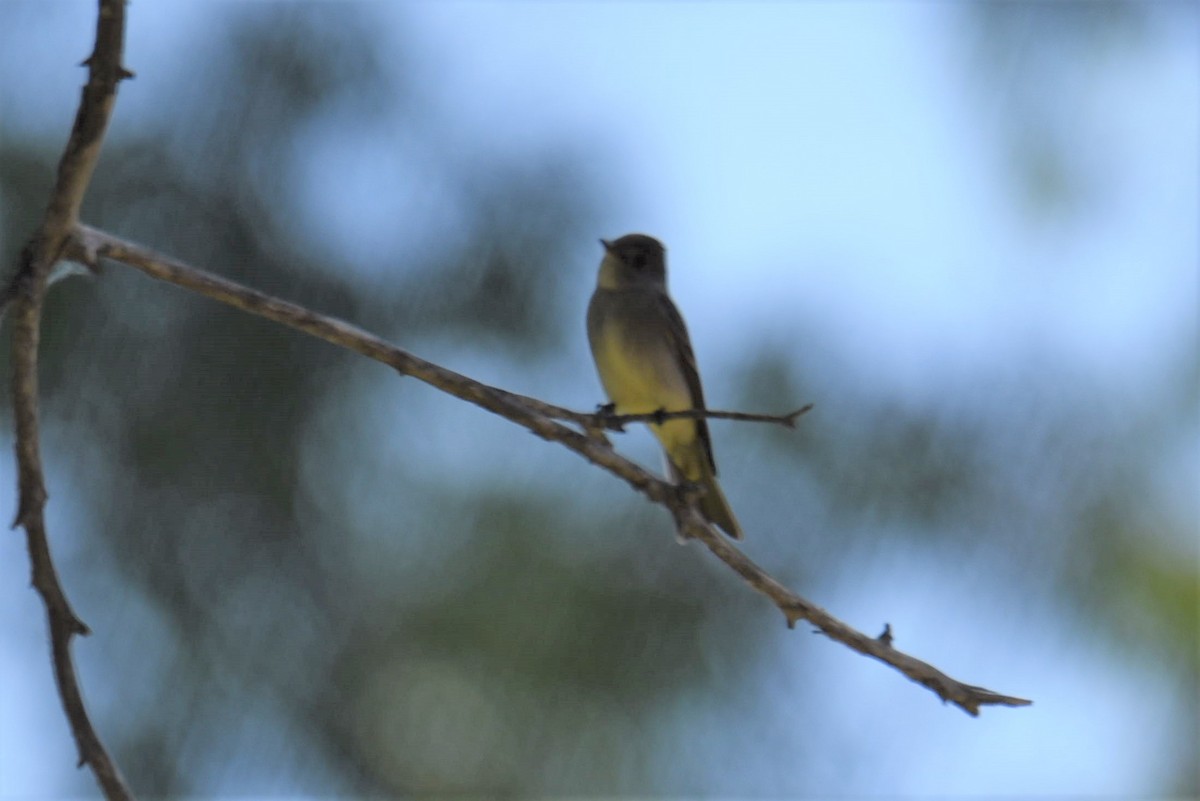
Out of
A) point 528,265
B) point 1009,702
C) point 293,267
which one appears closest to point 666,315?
point 528,265

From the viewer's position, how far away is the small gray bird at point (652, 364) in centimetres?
296

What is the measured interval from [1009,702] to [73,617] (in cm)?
96

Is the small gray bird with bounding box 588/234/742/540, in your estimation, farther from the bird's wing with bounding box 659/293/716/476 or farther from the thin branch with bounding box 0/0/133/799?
the thin branch with bounding box 0/0/133/799

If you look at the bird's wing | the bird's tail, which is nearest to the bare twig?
the bird's tail

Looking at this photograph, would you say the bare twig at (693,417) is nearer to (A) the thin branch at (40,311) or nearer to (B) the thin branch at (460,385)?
(B) the thin branch at (460,385)

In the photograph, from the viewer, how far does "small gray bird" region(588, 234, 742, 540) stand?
9.70 ft

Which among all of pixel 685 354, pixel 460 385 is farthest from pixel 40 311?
pixel 685 354

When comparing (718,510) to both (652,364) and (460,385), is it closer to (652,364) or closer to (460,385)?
(652,364)

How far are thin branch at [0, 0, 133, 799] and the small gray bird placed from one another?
157cm

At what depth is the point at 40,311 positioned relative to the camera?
1.47 metres

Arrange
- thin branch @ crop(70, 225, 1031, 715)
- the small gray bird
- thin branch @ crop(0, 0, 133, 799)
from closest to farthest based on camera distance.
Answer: thin branch @ crop(0, 0, 133, 799), thin branch @ crop(70, 225, 1031, 715), the small gray bird

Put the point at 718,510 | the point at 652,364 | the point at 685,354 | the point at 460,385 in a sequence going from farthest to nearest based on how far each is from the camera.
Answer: the point at 685,354
the point at 652,364
the point at 718,510
the point at 460,385

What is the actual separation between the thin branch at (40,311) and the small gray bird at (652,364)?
157cm

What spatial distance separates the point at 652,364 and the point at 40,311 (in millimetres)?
1721
